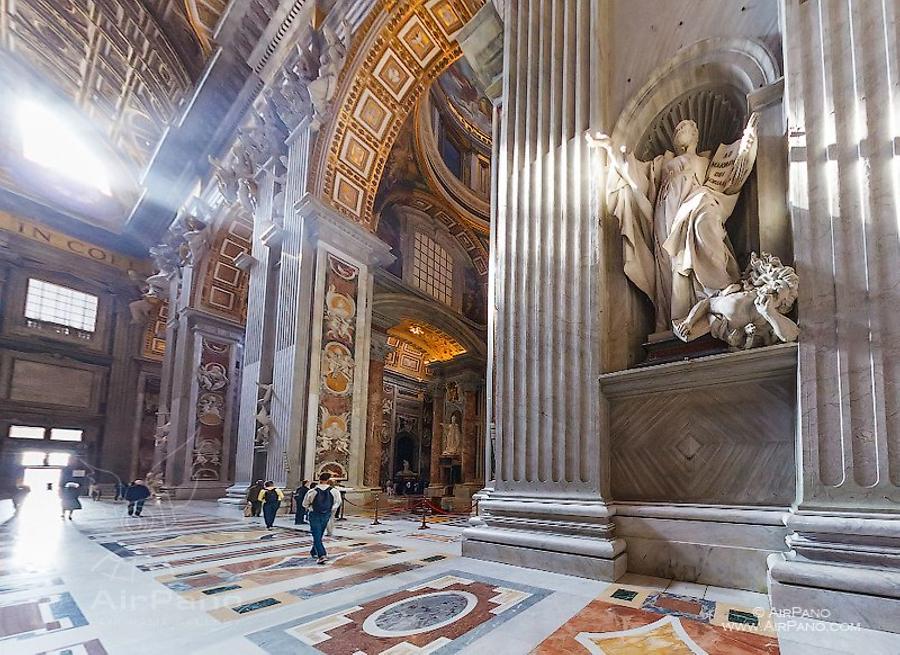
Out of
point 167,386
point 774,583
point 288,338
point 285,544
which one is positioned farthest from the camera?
point 167,386

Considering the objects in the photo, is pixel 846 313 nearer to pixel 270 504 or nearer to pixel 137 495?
pixel 270 504

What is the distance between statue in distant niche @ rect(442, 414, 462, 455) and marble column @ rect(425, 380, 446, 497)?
0.26 metres

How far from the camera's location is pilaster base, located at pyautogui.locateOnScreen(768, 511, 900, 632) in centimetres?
273

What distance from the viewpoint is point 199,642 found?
254 centimetres

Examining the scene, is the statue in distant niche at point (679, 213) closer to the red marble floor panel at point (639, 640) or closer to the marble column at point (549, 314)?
the marble column at point (549, 314)

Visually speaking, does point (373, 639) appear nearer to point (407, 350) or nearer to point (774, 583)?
point (774, 583)

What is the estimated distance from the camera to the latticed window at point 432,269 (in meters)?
17.2

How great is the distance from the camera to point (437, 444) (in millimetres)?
18438

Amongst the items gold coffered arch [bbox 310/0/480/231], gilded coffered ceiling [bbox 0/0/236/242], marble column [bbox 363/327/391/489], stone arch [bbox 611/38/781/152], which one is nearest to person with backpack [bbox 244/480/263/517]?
marble column [bbox 363/327/391/489]

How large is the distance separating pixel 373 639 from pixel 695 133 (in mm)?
4792

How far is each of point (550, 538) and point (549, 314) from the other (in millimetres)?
2011

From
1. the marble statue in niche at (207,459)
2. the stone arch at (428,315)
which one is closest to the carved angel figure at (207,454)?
the marble statue in niche at (207,459)

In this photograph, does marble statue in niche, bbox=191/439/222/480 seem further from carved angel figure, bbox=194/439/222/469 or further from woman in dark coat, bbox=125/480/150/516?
woman in dark coat, bbox=125/480/150/516

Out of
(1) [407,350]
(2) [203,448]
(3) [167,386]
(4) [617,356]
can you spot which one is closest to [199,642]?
(4) [617,356]
